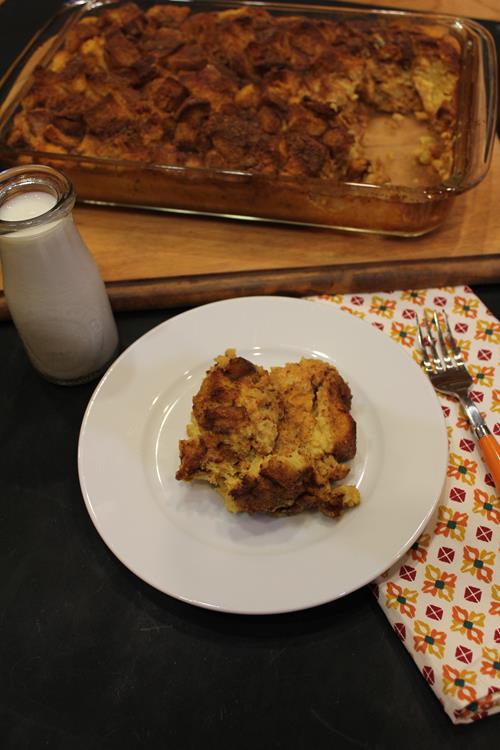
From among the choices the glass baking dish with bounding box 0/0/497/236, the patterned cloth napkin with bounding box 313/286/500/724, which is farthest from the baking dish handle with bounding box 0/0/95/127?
the patterned cloth napkin with bounding box 313/286/500/724

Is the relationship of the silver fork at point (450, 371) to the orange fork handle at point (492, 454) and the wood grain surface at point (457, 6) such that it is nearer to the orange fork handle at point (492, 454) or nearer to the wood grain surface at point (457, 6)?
the orange fork handle at point (492, 454)

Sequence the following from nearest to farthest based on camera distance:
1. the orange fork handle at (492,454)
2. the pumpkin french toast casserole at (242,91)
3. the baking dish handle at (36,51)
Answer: the orange fork handle at (492,454), the pumpkin french toast casserole at (242,91), the baking dish handle at (36,51)

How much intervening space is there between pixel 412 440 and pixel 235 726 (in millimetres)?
567

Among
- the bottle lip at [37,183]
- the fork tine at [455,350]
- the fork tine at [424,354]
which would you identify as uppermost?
the bottle lip at [37,183]

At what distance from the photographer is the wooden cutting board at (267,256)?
59.7 inches

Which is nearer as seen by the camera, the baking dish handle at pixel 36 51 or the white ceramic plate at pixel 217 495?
the white ceramic plate at pixel 217 495

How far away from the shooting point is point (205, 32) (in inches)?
75.8

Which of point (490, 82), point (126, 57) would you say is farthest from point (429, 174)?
point (126, 57)

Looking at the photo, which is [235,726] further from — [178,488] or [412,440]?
[412,440]

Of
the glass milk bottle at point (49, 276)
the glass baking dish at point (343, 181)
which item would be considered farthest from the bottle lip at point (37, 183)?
the glass baking dish at point (343, 181)

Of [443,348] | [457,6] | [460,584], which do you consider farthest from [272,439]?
[457,6]

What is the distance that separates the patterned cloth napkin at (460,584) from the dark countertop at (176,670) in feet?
0.15

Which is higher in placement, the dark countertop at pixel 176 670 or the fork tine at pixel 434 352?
the fork tine at pixel 434 352

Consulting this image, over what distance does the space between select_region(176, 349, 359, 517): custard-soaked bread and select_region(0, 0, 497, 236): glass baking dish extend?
1.92 feet
